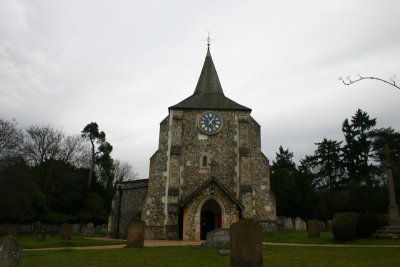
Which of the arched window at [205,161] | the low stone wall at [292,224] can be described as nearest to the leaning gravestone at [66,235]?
the arched window at [205,161]

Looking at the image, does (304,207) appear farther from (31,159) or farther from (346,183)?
(31,159)

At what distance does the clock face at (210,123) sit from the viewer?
2617 centimetres

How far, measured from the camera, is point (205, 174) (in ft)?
82.3

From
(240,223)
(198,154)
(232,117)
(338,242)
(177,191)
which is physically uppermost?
(232,117)

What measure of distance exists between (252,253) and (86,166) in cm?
4369

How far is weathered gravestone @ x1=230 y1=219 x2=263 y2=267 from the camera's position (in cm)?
791

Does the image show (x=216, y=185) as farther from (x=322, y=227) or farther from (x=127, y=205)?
(x=322, y=227)

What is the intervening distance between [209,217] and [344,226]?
10451mm

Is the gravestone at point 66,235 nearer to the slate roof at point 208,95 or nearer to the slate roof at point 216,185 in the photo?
the slate roof at point 216,185

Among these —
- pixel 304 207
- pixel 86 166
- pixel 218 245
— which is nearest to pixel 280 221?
pixel 304 207

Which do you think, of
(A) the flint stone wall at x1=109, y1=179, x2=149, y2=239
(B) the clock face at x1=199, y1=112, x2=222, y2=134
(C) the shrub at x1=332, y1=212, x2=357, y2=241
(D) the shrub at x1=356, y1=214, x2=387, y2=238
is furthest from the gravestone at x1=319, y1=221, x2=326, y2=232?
(C) the shrub at x1=332, y1=212, x2=357, y2=241

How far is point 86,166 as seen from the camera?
1901 inches

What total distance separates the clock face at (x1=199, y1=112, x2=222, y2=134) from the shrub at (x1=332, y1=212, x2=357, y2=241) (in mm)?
11378

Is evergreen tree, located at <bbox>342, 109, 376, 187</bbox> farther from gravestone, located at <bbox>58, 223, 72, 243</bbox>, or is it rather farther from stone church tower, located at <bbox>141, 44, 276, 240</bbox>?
gravestone, located at <bbox>58, 223, 72, 243</bbox>
